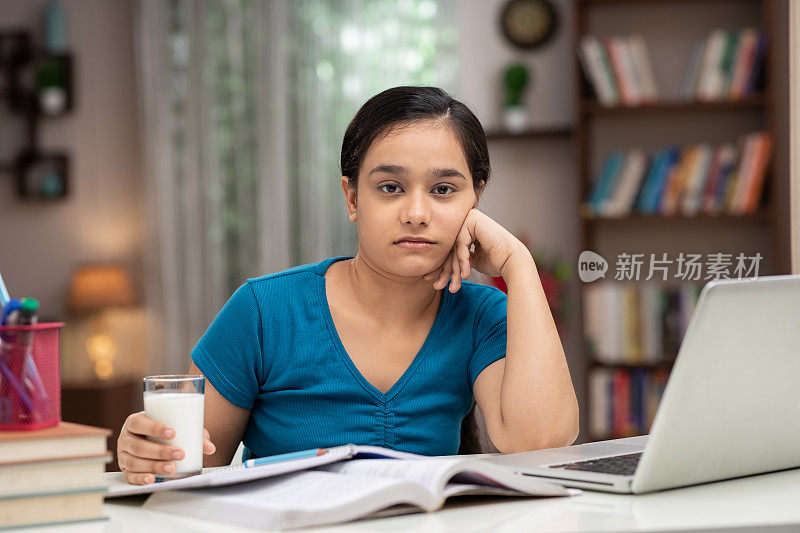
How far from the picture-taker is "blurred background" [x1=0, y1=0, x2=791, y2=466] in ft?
11.8

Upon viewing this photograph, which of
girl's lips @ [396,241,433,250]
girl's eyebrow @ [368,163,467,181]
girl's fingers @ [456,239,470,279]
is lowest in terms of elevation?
girl's fingers @ [456,239,470,279]

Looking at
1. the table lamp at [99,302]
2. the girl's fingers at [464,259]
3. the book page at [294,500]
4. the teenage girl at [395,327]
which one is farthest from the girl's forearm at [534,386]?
the table lamp at [99,302]

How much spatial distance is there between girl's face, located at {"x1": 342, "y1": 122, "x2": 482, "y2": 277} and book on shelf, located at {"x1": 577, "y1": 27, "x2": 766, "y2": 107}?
232 cm

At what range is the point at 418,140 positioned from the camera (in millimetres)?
1479

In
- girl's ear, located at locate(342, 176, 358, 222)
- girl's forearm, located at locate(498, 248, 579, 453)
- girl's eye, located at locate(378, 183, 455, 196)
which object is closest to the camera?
girl's forearm, located at locate(498, 248, 579, 453)

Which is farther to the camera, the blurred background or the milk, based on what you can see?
the blurred background

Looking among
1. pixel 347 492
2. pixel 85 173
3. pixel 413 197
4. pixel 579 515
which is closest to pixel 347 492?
pixel 347 492

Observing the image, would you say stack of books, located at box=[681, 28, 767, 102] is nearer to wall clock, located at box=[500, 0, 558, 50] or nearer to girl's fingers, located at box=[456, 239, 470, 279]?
wall clock, located at box=[500, 0, 558, 50]

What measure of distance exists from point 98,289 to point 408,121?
11.0 ft

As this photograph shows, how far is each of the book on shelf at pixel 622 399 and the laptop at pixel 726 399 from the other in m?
2.59

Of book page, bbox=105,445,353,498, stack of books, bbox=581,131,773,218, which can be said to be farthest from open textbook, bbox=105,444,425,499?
stack of books, bbox=581,131,773,218

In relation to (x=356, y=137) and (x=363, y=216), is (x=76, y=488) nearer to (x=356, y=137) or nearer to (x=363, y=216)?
(x=363, y=216)

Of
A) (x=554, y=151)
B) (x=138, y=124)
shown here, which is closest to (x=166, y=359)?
(x=138, y=124)

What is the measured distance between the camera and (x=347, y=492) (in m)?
0.85
